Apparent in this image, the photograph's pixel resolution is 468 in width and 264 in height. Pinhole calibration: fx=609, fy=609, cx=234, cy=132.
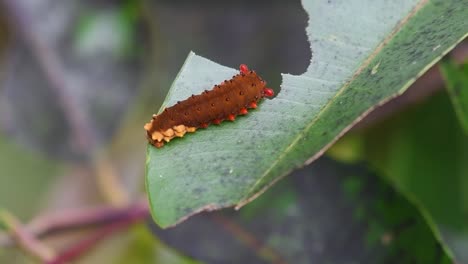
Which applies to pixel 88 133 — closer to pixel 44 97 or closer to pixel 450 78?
pixel 44 97

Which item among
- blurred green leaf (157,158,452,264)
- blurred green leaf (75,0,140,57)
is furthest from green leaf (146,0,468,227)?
blurred green leaf (75,0,140,57)

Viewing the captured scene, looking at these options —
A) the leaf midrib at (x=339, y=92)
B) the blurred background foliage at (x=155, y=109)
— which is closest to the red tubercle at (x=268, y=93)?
the leaf midrib at (x=339, y=92)

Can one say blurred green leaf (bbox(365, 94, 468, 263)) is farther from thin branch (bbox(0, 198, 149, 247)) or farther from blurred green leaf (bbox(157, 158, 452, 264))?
thin branch (bbox(0, 198, 149, 247))

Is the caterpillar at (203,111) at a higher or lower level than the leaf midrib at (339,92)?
lower

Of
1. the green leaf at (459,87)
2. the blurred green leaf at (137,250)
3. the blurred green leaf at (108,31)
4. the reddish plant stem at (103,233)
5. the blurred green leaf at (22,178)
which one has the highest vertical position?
the green leaf at (459,87)

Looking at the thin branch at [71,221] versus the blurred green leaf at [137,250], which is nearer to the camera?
the thin branch at [71,221]

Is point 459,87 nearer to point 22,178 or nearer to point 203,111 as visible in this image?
point 203,111

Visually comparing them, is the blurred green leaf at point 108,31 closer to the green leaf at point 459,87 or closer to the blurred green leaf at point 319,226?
the blurred green leaf at point 319,226
